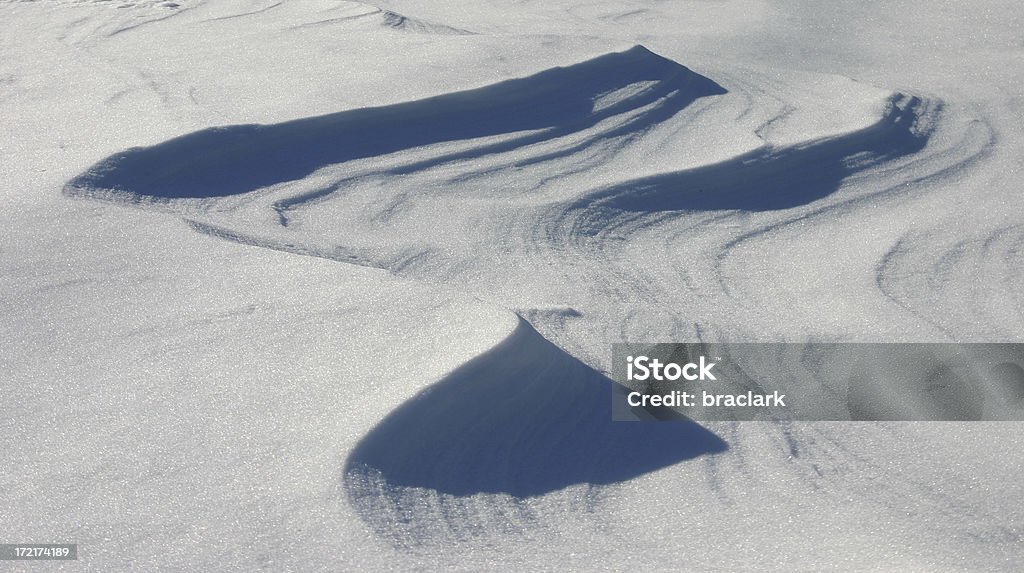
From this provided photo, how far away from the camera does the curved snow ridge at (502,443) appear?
1.18 metres

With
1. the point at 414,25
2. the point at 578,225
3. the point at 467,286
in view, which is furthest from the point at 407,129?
the point at 414,25

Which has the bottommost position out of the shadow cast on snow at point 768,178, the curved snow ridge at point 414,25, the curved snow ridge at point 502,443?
the curved snow ridge at point 502,443

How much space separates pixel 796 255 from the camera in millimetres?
2049

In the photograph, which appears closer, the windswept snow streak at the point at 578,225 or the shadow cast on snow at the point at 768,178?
the windswept snow streak at the point at 578,225

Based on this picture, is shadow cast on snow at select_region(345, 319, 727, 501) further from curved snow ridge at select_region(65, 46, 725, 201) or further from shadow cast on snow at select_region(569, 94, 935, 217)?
curved snow ridge at select_region(65, 46, 725, 201)

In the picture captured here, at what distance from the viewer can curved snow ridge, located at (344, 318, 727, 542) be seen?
1.18 meters

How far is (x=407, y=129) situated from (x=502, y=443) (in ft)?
3.96

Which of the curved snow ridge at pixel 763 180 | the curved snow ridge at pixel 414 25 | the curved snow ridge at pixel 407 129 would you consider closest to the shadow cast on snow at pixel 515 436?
the curved snow ridge at pixel 763 180

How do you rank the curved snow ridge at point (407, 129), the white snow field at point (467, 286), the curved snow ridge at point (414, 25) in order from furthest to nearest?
1. the curved snow ridge at point (414, 25)
2. the curved snow ridge at point (407, 129)
3. the white snow field at point (467, 286)

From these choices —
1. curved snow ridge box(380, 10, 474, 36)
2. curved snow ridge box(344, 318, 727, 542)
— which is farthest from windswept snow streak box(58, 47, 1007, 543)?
curved snow ridge box(380, 10, 474, 36)

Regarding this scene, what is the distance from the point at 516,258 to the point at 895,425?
0.75 m

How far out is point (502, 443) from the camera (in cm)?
133

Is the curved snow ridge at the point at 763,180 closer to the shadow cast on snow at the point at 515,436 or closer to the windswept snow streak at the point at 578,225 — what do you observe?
the windswept snow streak at the point at 578,225

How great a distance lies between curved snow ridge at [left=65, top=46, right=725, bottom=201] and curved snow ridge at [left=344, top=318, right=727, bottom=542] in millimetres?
921
